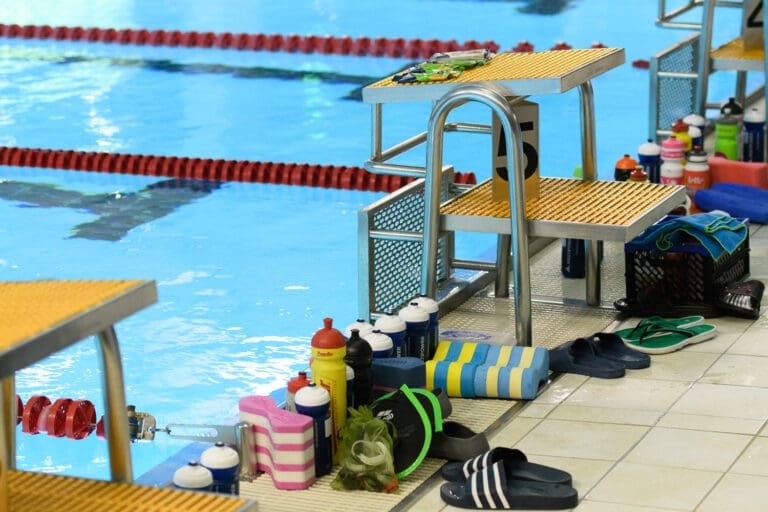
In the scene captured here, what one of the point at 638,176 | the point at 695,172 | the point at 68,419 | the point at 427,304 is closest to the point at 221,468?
the point at 68,419

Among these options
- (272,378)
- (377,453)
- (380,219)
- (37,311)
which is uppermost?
(37,311)

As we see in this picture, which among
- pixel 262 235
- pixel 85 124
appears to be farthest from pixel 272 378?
pixel 85 124

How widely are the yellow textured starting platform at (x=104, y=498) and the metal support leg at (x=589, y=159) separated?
244 cm

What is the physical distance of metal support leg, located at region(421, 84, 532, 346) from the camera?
3.72 meters

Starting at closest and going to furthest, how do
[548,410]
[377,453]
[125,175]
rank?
[377,453]
[548,410]
[125,175]

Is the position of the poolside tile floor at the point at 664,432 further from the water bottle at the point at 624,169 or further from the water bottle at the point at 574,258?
the water bottle at the point at 624,169

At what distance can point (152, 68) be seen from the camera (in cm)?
1021

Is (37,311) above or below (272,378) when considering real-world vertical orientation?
above

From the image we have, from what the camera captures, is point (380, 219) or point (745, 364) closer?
point (745, 364)

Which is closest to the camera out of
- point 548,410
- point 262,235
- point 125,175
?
point 548,410

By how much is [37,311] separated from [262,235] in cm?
437

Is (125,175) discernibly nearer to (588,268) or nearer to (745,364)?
(588,268)

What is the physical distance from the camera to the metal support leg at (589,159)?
431 cm

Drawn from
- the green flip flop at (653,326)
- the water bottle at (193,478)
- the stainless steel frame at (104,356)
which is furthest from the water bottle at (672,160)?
the stainless steel frame at (104,356)
